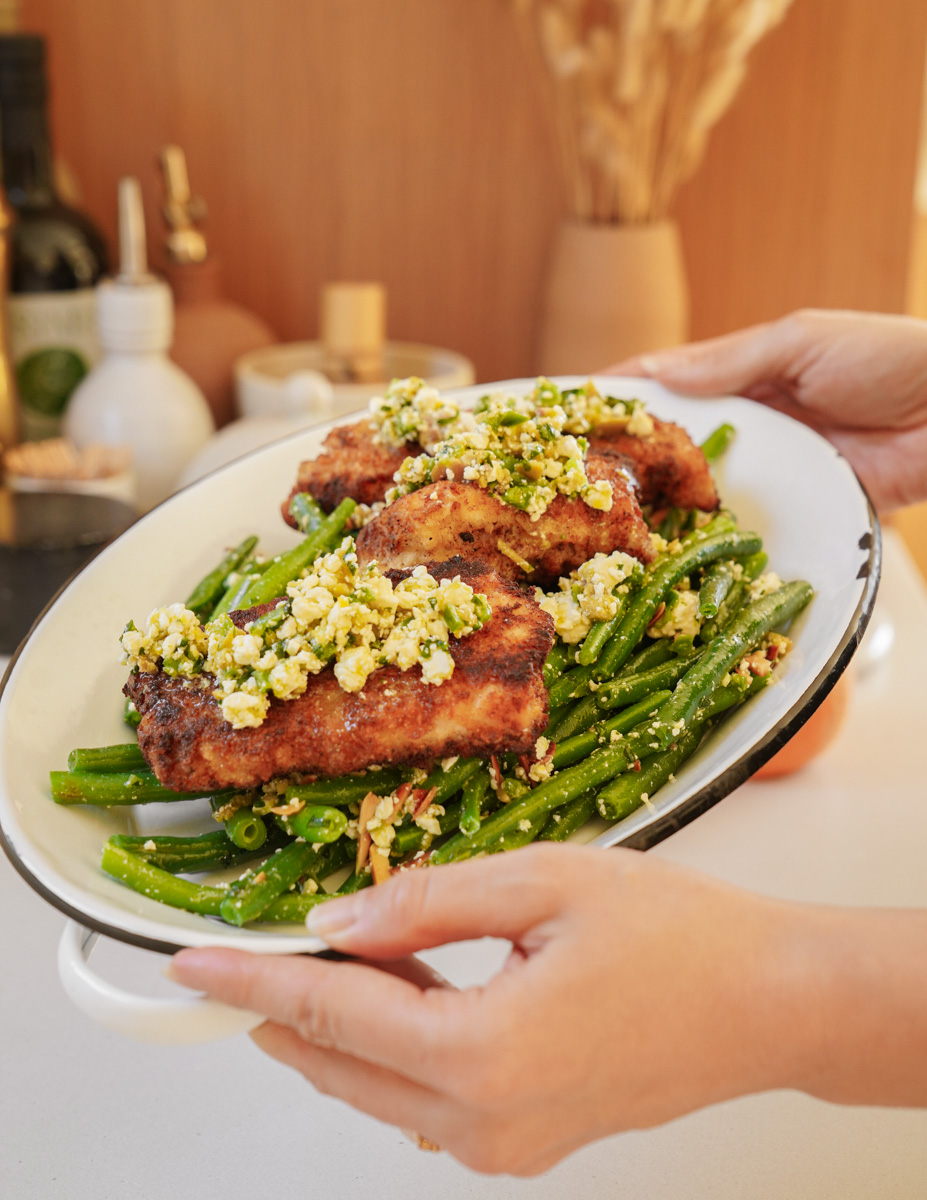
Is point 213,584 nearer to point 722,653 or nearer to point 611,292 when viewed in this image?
point 722,653

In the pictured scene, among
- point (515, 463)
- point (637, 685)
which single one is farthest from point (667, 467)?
point (637, 685)

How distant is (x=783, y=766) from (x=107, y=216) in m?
2.56

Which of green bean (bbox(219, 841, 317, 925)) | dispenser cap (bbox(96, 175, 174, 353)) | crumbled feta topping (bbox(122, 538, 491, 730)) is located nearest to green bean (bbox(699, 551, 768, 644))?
crumbled feta topping (bbox(122, 538, 491, 730))

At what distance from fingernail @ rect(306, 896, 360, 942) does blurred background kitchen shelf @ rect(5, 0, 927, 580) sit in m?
2.60

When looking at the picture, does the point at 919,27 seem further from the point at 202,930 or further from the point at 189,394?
the point at 202,930

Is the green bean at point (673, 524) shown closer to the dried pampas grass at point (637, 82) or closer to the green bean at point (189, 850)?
the green bean at point (189, 850)

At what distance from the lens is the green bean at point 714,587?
1368mm

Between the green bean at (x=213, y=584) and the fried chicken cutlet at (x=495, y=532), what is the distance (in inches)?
10.0

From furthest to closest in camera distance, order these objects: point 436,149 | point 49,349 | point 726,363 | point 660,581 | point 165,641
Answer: point 436,149 → point 49,349 → point 726,363 → point 660,581 → point 165,641

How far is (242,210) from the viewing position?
3219 millimetres

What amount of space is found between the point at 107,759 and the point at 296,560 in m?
0.38

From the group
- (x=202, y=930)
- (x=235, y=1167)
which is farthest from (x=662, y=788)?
Answer: (x=235, y=1167)

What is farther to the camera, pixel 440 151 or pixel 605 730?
pixel 440 151

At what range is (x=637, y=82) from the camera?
2.64 metres
